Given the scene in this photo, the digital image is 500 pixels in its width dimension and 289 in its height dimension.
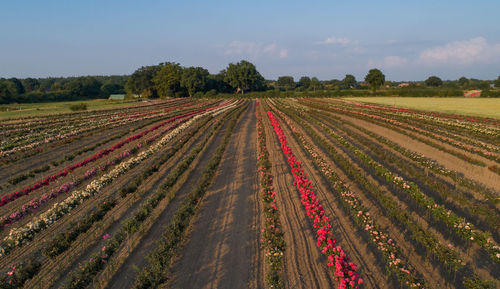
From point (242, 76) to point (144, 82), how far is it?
43436 mm

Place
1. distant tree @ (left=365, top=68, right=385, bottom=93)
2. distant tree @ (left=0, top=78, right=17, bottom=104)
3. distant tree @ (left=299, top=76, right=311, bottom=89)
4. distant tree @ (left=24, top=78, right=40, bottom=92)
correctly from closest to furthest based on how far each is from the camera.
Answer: distant tree @ (left=0, top=78, right=17, bottom=104) → distant tree @ (left=365, top=68, right=385, bottom=93) → distant tree @ (left=24, top=78, right=40, bottom=92) → distant tree @ (left=299, top=76, right=311, bottom=89)

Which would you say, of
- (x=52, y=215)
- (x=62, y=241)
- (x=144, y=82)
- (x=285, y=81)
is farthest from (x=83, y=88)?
(x=62, y=241)

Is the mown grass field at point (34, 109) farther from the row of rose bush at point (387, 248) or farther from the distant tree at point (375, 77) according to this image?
the distant tree at point (375, 77)

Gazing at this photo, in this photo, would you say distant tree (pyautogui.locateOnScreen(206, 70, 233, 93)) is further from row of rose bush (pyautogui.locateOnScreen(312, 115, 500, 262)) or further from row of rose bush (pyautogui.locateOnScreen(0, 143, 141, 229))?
row of rose bush (pyautogui.locateOnScreen(312, 115, 500, 262))

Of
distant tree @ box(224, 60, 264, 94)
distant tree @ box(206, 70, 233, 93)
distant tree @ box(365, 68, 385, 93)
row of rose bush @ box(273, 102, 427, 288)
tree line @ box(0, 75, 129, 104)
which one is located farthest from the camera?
distant tree @ box(206, 70, 233, 93)

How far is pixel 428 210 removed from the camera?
10.9 metres

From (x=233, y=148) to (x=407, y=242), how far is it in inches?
619

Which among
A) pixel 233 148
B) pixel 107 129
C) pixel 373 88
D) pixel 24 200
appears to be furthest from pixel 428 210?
pixel 373 88

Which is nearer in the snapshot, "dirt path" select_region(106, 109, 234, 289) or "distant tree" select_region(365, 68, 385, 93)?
"dirt path" select_region(106, 109, 234, 289)

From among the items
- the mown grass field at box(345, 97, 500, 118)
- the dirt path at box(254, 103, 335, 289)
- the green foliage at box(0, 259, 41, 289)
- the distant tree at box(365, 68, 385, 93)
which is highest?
the distant tree at box(365, 68, 385, 93)

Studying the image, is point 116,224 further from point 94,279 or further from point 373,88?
point 373,88

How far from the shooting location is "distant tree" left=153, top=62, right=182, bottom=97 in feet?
346

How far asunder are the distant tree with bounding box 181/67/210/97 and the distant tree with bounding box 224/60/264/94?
14.1m

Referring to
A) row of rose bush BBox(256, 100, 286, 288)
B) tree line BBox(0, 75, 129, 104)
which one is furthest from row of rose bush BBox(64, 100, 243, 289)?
tree line BBox(0, 75, 129, 104)
